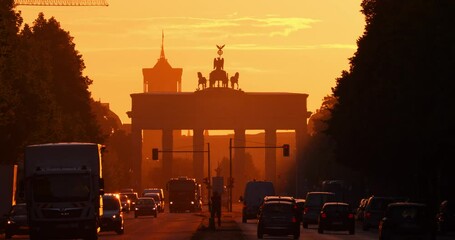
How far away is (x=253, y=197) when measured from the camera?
104000 millimetres

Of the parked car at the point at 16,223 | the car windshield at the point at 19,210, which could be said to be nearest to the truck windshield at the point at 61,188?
the parked car at the point at 16,223

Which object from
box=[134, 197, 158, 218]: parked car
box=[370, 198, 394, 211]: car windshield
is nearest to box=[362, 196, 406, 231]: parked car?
box=[370, 198, 394, 211]: car windshield

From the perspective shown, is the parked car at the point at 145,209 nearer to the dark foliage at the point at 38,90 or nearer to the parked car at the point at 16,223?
the dark foliage at the point at 38,90

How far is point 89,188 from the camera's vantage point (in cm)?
5606

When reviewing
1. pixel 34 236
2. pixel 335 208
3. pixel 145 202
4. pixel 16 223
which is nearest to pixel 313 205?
pixel 335 208

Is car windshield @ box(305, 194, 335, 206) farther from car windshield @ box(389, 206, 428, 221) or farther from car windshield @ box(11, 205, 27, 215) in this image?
car windshield @ box(389, 206, 428, 221)

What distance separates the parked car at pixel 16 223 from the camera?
68.8m

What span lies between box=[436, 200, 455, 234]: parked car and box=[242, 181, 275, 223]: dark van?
25.5 meters

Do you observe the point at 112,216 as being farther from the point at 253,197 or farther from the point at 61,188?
the point at 253,197

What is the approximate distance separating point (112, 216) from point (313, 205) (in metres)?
21.1

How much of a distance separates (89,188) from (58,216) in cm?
154

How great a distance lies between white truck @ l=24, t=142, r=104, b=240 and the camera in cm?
5594

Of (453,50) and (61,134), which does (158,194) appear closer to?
(61,134)

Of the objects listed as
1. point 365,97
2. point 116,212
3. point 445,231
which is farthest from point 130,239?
point 365,97
